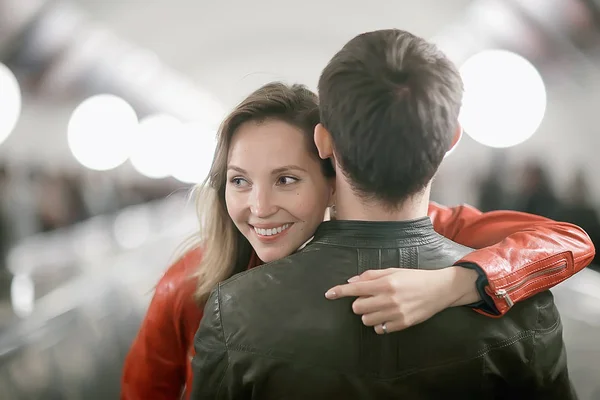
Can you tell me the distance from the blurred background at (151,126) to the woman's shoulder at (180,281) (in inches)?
6.4

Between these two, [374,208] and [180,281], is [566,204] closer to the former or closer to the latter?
[180,281]

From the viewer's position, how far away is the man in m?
0.92

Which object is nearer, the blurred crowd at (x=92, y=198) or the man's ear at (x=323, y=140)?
the man's ear at (x=323, y=140)

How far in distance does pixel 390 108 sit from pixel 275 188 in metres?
0.37

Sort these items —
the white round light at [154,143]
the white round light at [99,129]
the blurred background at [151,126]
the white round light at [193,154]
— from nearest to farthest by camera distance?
the blurred background at [151,126], the white round light at [99,129], the white round light at [154,143], the white round light at [193,154]

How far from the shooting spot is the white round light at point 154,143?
1068cm

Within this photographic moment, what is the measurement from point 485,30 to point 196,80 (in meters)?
8.88

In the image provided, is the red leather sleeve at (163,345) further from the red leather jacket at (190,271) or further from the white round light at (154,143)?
the white round light at (154,143)

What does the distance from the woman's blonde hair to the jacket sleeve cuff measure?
390 mm

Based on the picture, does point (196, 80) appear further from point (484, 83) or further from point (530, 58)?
point (484, 83)

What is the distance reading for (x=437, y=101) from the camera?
0.92 meters

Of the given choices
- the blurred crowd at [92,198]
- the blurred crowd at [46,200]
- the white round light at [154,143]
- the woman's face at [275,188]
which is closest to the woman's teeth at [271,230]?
the woman's face at [275,188]

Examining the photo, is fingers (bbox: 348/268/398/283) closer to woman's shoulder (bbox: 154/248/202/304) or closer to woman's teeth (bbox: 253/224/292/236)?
woman's teeth (bbox: 253/224/292/236)

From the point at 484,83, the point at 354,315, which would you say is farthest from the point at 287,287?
the point at 484,83
